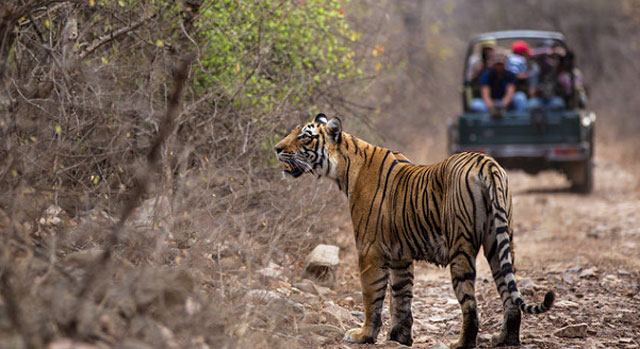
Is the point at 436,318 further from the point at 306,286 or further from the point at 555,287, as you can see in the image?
the point at 555,287

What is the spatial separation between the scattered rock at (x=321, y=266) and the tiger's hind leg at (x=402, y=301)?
129cm

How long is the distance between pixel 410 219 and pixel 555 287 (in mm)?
2121

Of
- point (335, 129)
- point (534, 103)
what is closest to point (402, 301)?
point (335, 129)

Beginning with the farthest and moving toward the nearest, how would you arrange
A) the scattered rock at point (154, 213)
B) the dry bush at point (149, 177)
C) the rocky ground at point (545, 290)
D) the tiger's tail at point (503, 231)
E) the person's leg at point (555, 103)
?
the person's leg at point (555, 103)
the rocky ground at point (545, 290)
the scattered rock at point (154, 213)
the tiger's tail at point (503, 231)
the dry bush at point (149, 177)

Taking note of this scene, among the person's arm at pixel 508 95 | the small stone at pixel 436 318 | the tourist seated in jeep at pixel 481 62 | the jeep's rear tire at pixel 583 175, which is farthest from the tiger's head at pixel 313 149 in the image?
the jeep's rear tire at pixel 583 175

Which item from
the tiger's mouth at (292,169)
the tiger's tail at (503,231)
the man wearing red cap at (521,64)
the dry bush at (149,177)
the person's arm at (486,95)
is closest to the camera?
the dry bush at (149,177)

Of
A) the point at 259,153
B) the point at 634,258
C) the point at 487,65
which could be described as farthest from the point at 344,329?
the point at 487,65

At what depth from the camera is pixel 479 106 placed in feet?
42.2

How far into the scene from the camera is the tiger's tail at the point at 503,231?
14.9 ft

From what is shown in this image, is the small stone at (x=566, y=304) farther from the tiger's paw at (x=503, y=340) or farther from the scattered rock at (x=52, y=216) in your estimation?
the scattered rock at (x=52, y=216)

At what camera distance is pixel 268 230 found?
6234 mm

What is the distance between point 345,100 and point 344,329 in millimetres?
3596

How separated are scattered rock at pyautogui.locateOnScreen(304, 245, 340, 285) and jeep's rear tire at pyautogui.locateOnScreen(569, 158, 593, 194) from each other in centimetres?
752

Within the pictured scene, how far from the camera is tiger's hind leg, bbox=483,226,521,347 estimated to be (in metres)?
4.85
